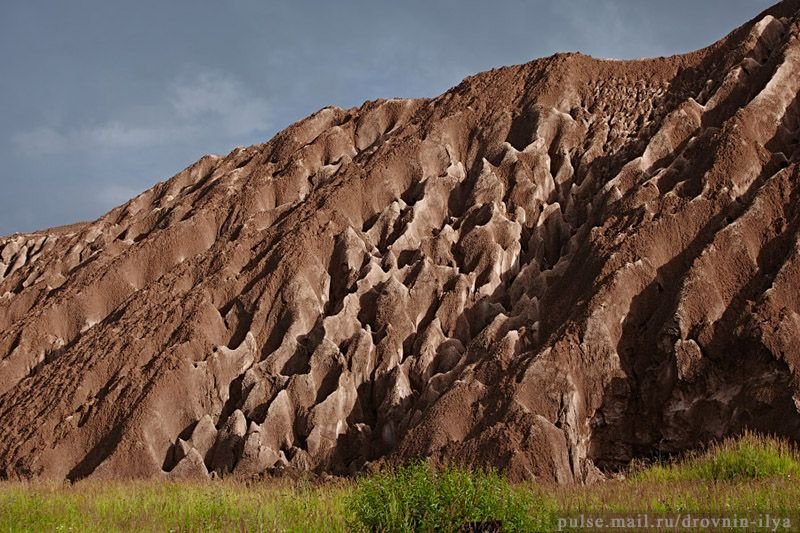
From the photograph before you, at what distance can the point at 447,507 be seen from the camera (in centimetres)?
1124

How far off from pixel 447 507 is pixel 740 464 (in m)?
5.91

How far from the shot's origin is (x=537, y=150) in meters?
28.5

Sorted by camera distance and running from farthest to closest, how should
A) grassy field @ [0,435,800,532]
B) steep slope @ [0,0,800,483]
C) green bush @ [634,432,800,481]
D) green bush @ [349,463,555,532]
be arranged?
steep slope @ [0,0,800,483] < green bush @ [634,432,800,481] < grassy field @ [0,435,800,532] < green bush @ [349,463,555,532]

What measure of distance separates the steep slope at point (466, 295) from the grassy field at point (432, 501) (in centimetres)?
258

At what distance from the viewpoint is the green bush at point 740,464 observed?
14.2 m

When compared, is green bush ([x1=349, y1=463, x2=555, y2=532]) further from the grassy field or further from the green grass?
the green grass

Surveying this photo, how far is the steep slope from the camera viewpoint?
18.7 meters

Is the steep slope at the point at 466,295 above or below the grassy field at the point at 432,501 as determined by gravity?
above

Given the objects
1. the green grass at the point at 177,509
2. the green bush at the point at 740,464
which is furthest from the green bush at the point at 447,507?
the green bush at the point at 740,464

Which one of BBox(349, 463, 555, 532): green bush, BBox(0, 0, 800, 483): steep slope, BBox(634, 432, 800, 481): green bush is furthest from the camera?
A: BBox(0, 0, 800, 483): steep slope

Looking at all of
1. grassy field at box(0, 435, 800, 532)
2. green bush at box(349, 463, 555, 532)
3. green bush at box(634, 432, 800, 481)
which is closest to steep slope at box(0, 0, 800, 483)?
green bush at box(634, 432, 800, 481)

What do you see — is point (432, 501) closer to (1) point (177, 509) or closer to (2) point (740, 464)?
(1) point (177, 509)

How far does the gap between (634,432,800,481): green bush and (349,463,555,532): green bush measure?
12.6 feet

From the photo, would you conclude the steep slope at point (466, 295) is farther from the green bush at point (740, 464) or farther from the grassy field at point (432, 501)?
the grassy field at point (432, 501)
